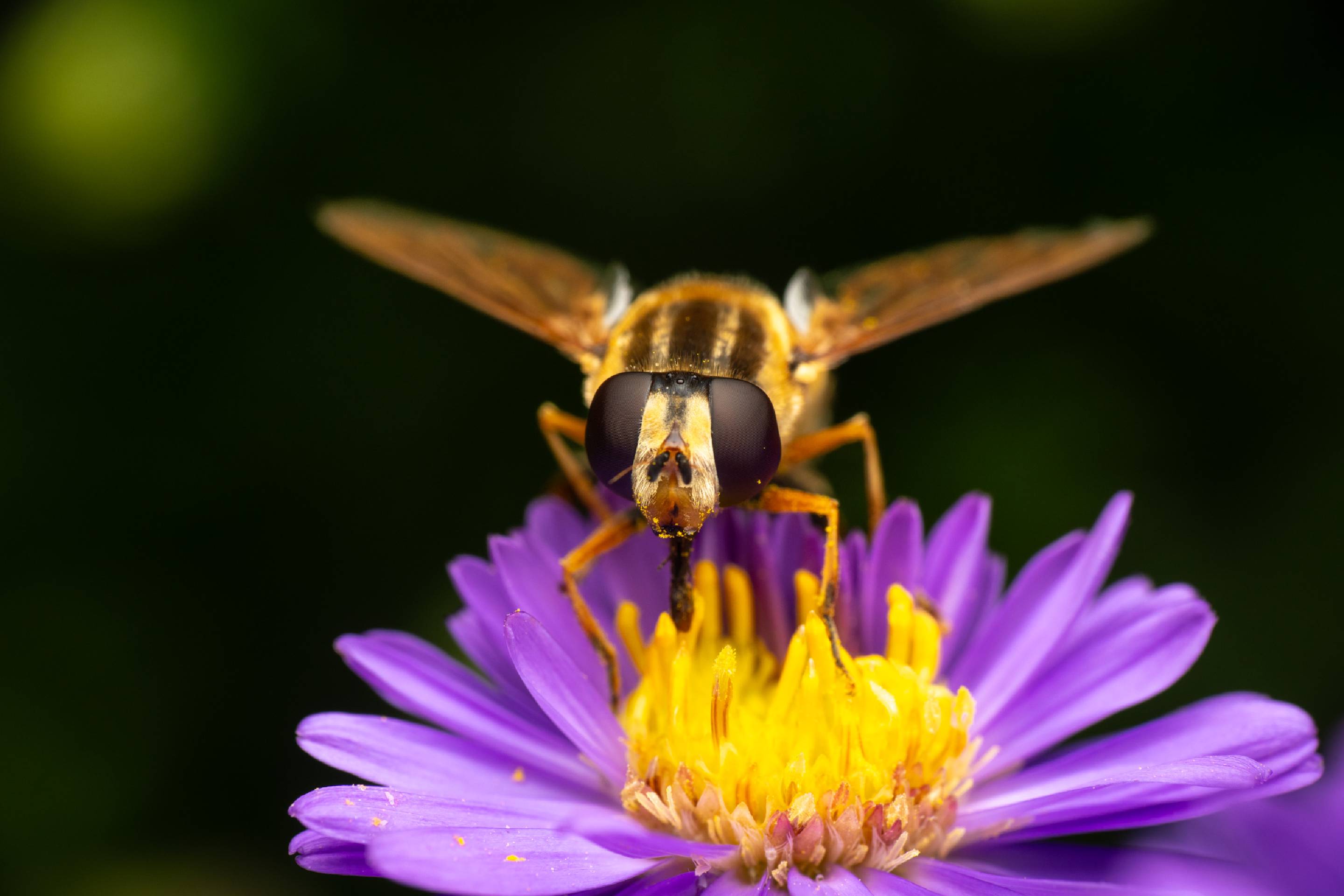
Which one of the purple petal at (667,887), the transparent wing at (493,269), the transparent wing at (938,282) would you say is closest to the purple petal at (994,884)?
the purple petal at (667,887)

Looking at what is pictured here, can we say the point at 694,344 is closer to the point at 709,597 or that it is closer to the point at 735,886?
the point at 709,597

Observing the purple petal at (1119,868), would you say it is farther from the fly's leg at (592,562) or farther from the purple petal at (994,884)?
the fly's leg at (592,562)

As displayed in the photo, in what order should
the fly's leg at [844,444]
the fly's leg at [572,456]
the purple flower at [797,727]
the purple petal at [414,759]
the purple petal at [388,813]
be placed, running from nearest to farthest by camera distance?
the purple petal at [388,813]
the purple flower at [797,727]
the purple petal at [414,759]
the fly's leg at [844,444]
the fly's leg at [572,456]

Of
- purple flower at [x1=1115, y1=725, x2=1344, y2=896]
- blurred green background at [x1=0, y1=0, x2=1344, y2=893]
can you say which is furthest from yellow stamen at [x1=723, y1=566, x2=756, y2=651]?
blurred green background at [x1=0, y1=0, x2=1344, y2=893]

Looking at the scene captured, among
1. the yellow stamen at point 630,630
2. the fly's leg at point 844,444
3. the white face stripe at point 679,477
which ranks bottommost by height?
the yellow stamen at point 630,630

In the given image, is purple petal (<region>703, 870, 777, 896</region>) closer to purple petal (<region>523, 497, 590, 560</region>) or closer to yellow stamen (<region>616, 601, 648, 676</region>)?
yellow stamen (<region>616, 601, 648, 676</region>)

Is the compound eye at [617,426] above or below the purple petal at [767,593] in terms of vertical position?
above

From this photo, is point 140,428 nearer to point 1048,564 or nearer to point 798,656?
point 798,656

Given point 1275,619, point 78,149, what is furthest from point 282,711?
point 1275,619
